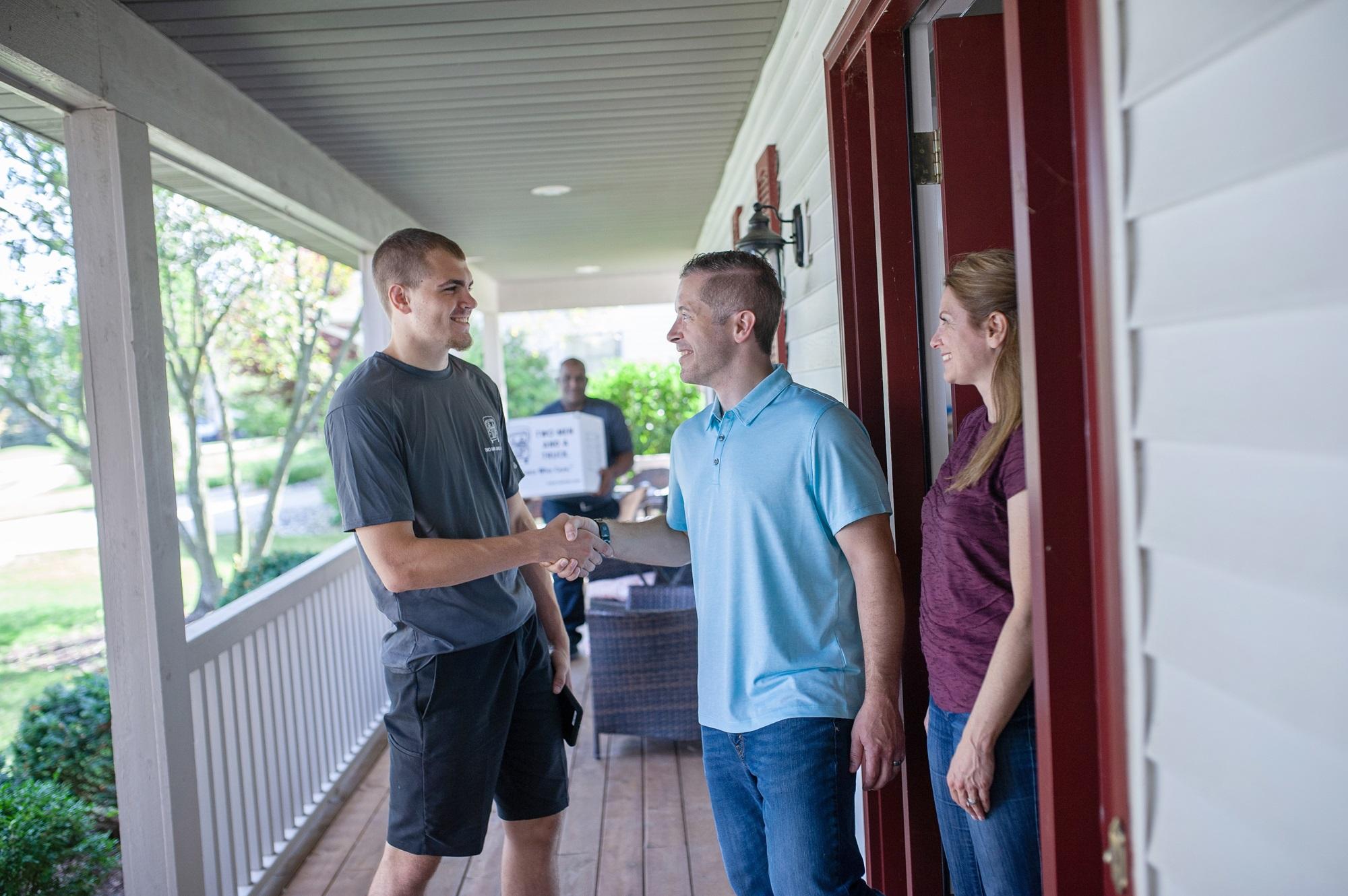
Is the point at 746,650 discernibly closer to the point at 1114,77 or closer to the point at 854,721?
the point at 854,721

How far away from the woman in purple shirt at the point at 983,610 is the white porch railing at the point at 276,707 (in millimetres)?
2106

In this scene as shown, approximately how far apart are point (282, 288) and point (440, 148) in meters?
2.80

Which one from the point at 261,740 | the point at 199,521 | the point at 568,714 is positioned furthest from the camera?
the point at 199,521

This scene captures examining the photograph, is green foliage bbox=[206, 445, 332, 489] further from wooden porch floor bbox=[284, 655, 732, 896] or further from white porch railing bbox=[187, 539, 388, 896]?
wooden porch floor bbox=[284, 655, 732, 896]

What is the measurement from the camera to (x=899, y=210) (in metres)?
2.17

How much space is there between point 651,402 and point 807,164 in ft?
35.2

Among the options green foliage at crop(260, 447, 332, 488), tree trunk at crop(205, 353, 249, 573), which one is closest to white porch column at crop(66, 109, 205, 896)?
tree trunk at crop(205, 353, 249, 573)

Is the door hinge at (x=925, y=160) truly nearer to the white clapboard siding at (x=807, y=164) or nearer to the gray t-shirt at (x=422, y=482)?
the white clapboard siding at (x=807, y=164)

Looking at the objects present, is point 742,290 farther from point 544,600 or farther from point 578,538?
point 544,600

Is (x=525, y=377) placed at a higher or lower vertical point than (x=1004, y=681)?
higher

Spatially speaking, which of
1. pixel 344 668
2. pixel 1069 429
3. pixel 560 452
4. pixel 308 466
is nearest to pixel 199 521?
pixel 560 452

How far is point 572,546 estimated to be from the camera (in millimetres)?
2281

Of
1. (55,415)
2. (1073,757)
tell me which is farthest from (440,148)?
(1073,757)

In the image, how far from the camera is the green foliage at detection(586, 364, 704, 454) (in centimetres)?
1349
